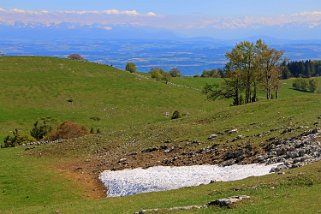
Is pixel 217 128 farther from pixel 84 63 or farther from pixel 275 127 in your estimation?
pixel 84 63

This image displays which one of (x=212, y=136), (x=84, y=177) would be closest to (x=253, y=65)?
(x=212, y=136)

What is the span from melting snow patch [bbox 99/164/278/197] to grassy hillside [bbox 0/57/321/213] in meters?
1.77

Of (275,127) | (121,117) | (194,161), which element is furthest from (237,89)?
(194,161)

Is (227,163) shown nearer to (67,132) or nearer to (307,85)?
(67,132)

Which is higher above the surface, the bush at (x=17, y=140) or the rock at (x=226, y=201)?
the rock at (x=226, y=201)

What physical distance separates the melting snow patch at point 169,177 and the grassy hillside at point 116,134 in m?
1.77

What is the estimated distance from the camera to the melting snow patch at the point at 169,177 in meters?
32.7

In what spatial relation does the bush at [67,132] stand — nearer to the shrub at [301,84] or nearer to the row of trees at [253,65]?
the row of trees at [253,65]

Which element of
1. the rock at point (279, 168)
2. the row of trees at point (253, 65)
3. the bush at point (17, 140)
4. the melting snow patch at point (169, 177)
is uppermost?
the row of trees at point (253, 65)

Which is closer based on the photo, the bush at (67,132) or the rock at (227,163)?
the rock at (227,163)

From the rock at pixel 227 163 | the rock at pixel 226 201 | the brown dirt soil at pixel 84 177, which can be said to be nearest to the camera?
the rock at pixel 226 201

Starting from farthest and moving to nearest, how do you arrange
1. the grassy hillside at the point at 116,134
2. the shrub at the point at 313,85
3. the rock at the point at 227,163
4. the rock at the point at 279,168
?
1. the shrub at the point at 313,85
2. the rock at the point at 227,163
3. the rock at the point at 279,168
4. the grassy hillside at the point at 116,134

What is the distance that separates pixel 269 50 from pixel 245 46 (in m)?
4.24

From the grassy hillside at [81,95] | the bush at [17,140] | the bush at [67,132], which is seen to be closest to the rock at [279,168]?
the bush at [67,132]
